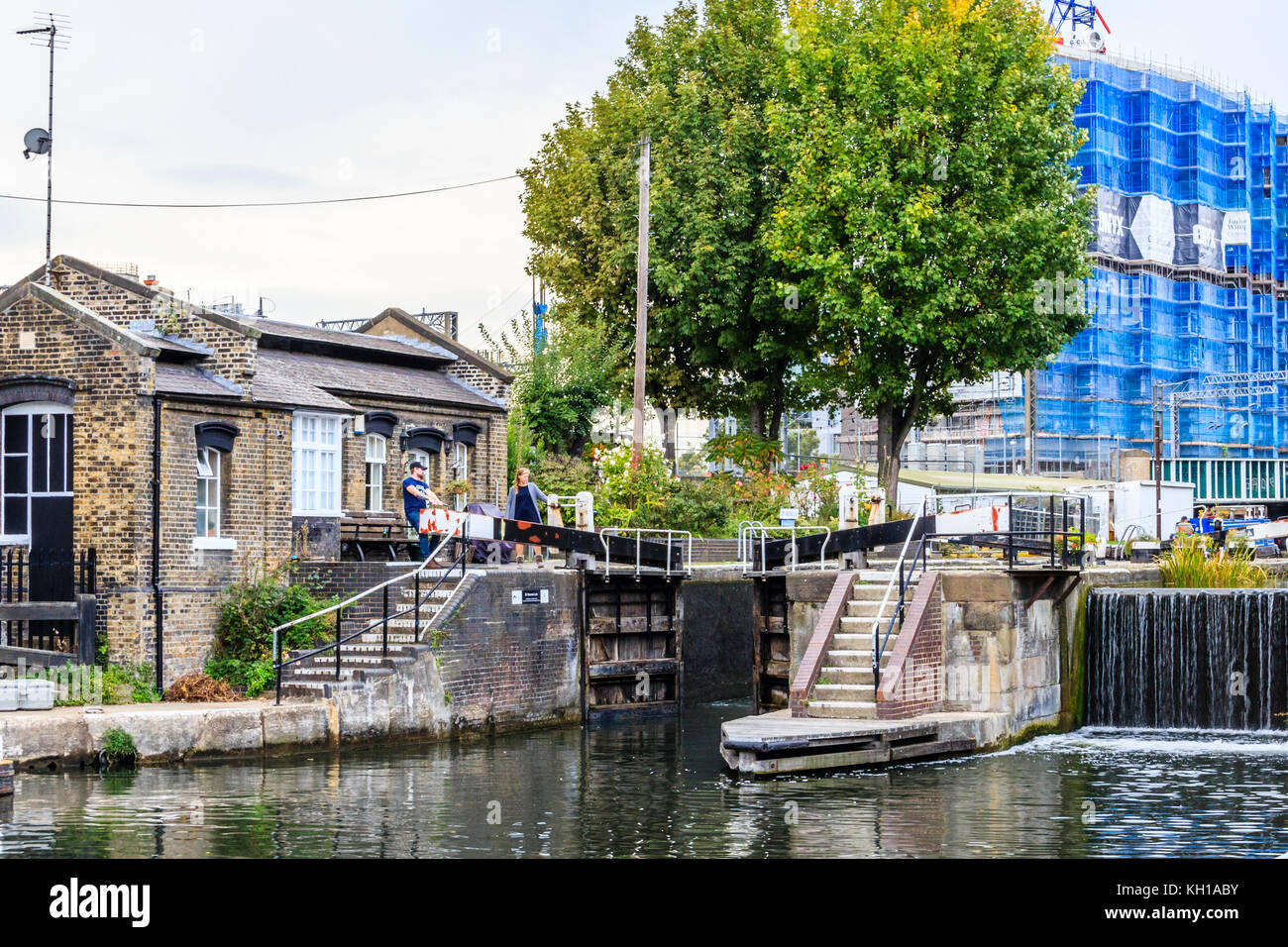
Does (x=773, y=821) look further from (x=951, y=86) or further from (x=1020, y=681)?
(x=951, y=86)

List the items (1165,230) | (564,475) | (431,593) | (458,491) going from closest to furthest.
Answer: (431,593)
(458,491)
(564,475)
(1165,230)

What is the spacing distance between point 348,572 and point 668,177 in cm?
1944

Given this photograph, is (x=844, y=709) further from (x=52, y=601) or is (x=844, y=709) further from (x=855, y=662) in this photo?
(x=52, y=601)

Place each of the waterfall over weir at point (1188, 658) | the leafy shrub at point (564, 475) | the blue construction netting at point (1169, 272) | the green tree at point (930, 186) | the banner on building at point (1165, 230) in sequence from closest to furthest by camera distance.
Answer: the waterfall over weir at point (1188, 658) → the leafy shrub at point (564, 475) → the green tree at point (930, 186) → the banner on building at point (1165, 230) → the blue construction netting at point (1169, 272)

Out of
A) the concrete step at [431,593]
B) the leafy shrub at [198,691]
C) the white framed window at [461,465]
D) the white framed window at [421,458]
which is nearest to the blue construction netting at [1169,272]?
the white framed window at [461,465]

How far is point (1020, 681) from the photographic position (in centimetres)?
2517

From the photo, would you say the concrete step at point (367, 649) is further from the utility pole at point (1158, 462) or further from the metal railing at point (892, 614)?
the utility pole at point (1158, 462)

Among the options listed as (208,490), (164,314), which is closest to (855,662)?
(208,490)

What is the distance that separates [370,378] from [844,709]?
50.5 ft

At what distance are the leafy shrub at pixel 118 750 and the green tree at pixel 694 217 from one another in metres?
23.5

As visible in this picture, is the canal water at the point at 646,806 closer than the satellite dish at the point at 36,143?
Yes

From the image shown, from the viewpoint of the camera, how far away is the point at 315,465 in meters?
29.1

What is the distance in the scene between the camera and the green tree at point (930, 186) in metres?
39.2
